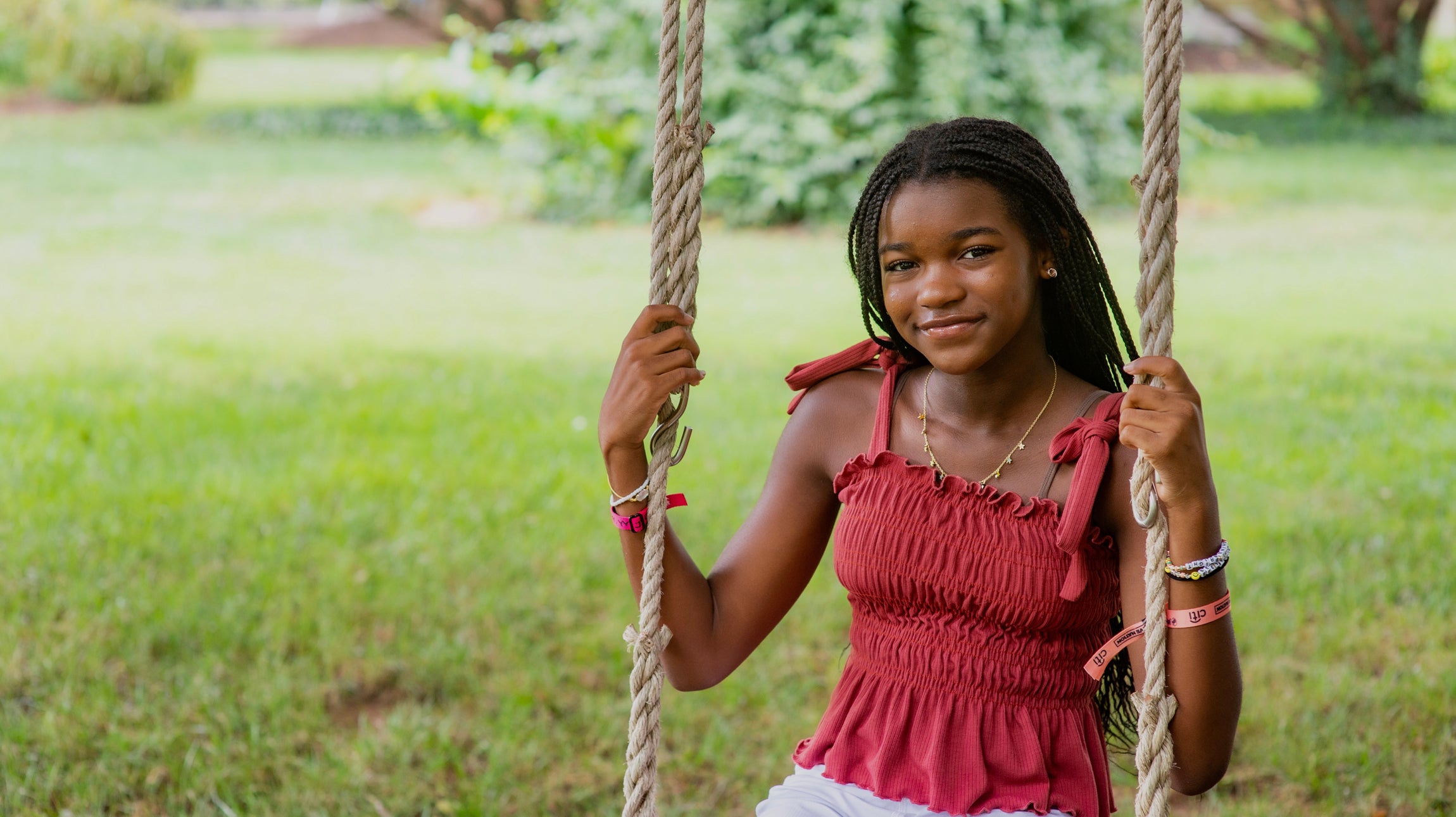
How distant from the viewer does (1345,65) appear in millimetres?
20141

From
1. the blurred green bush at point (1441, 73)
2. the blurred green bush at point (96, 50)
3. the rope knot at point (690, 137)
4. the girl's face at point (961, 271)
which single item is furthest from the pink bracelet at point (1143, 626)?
the blurred green bush at point (96, 50)

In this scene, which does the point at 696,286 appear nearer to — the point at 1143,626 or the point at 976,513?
the point at 976,513

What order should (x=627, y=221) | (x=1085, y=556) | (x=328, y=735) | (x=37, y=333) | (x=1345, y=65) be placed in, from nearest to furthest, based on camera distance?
(x=1085, y=556) < (x=328, y=735) < (x=37, y=333) < (x=627, y=221) < (x=1345, y=65)

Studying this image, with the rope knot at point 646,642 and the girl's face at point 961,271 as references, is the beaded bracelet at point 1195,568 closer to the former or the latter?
the girl's face at point 961,271

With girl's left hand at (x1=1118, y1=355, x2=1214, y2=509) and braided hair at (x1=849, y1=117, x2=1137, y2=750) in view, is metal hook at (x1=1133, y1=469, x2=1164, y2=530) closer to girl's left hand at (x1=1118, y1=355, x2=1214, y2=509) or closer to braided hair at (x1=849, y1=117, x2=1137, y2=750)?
girl's left hand at (x1=1118, y1=355, x2=1214, y2=509)

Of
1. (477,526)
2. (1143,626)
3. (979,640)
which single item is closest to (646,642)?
(979,640)

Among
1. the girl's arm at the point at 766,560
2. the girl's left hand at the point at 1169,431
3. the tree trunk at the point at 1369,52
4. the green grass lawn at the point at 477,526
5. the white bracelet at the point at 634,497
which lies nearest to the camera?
the girl's left hand at the point at 1169,431

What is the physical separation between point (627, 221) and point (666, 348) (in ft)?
32.5

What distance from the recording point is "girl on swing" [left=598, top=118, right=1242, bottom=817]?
2.12 meters

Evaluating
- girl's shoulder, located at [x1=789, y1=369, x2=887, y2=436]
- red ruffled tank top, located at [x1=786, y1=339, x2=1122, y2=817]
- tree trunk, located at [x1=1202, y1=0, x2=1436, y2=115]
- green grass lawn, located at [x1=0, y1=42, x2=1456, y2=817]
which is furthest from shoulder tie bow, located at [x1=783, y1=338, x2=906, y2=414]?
tree trunk, located at [x1=1202, y1=0, x2=1436, y2=115]

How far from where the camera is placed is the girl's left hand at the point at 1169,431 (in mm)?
1821

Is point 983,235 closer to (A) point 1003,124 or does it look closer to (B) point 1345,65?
(A) point 1003,124

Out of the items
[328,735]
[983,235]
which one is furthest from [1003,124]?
[328,735]

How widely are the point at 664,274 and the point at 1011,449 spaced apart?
1.96ft
